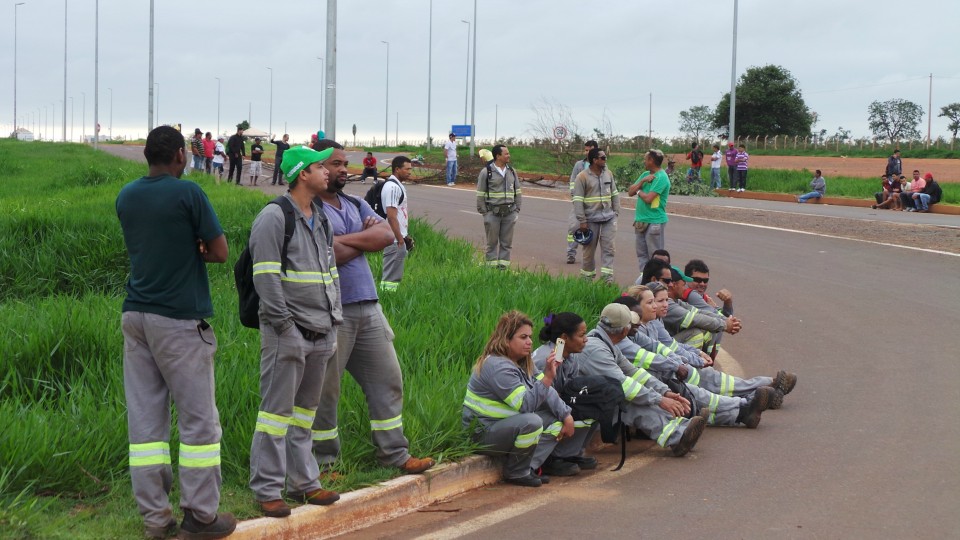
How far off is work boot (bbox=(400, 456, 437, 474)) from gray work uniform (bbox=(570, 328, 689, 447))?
5.61ft

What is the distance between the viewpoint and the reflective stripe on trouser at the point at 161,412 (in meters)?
5.34

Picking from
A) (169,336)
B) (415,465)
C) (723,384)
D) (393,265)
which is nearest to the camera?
(169,336)

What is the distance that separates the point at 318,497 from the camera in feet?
19.7

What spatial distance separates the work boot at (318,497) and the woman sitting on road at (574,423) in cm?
185

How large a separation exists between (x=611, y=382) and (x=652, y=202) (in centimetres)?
609

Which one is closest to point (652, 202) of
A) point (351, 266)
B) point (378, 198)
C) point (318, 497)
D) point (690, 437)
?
point (378, 198)

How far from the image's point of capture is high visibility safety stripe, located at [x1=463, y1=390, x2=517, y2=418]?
23.6ft

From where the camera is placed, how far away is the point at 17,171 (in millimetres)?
37844

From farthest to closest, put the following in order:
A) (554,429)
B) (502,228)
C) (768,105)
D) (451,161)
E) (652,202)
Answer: (768,105) → (451,161) → (502,228) → (652,202) → (554,429)

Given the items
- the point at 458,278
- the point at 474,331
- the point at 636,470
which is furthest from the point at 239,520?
the point at 458,278

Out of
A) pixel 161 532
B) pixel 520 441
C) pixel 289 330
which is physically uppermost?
pixel 289 330

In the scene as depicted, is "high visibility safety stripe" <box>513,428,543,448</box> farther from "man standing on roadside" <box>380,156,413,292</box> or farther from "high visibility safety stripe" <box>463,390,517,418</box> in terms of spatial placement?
"man standing on roadside" <box>380,156,413,292</box>

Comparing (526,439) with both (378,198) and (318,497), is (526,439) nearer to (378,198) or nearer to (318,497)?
(318,497)

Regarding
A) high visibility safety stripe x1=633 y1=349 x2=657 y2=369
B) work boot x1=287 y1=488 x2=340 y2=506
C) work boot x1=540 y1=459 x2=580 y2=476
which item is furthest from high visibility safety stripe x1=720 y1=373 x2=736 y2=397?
work boot x1=287 y1=488 x2=340 y2=506
